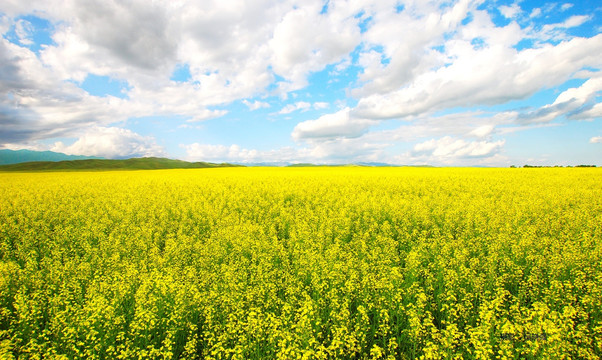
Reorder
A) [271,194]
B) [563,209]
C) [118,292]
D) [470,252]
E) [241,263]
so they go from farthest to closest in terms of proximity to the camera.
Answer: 1. [271,194]
2. [563,209]
3. [470,252]
4. [241,263]
5. [118,292]

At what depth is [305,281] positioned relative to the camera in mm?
7473

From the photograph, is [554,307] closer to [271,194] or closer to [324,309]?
[324,309]

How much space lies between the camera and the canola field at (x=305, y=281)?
4.85 m

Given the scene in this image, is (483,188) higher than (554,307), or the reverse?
(483,188)

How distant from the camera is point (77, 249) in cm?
1009

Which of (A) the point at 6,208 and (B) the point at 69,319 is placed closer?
(B) the point at 69,319

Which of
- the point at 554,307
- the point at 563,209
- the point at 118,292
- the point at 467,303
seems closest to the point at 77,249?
the point at 118,292

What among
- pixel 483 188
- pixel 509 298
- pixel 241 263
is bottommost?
pixel 509 298

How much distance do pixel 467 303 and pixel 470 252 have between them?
4024 millimetres

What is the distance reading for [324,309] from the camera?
6.05m

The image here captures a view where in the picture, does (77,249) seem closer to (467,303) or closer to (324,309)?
(324,309)

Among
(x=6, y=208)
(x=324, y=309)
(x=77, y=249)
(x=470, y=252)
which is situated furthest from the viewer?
(x=6, y=208)

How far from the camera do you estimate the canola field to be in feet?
15.9

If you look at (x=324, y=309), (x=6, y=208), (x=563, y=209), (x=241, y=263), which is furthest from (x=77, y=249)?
(x=563, y=209)
